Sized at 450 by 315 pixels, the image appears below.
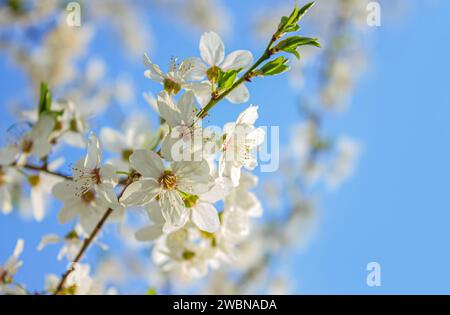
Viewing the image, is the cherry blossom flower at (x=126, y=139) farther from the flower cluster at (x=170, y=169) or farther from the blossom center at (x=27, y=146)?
the blossom center at (x=27, y=146)

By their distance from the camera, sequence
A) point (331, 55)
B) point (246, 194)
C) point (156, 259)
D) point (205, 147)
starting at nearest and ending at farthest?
point (205, 147) < point (246, 194) < point (156, 259) < point (331, 55)

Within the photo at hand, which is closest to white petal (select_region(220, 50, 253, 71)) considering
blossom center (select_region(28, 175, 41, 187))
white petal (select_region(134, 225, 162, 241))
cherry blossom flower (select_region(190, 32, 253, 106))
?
cherry blossom flower (select_region(190, 32, 253, 106))

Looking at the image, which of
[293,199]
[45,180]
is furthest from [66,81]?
[45,180]

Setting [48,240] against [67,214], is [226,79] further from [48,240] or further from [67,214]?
[48,240]

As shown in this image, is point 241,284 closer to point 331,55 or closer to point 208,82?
point 331,55

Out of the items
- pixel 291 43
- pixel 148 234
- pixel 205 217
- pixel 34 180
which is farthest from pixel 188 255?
pixel 291 43

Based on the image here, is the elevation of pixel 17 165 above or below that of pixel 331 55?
below

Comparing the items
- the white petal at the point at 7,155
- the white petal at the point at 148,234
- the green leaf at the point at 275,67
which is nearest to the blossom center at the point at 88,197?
the white petal at the point at 148,234
